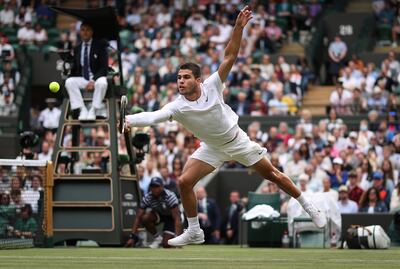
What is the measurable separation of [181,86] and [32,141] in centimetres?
671

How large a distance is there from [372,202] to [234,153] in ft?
28.1

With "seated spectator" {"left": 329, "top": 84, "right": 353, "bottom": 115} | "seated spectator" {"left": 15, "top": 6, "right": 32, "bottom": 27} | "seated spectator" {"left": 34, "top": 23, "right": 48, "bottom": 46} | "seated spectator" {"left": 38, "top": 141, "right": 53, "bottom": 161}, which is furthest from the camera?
"seated spectator" {"left": 15, "top": 6, "right": 32, "bottom": 27}

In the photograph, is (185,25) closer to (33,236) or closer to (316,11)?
(316,11)

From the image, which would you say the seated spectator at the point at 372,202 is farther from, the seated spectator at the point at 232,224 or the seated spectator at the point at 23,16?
the seated spectator at the point at 23,16

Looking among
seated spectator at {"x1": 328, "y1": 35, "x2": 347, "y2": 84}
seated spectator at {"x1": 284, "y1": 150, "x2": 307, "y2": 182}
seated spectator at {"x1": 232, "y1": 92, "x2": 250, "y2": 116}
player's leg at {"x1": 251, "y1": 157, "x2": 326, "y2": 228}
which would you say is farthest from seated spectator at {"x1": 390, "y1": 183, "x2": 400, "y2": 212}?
seated spectator at {"x1": 328, "y1": 35, "x2": 347, "y2": 84}

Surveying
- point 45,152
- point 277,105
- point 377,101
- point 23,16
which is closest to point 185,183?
point 45,152

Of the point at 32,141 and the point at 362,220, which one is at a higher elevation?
the point at 32,141

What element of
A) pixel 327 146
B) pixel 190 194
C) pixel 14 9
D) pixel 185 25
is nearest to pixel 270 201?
pixel 327 146

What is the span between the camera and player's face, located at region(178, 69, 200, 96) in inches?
551

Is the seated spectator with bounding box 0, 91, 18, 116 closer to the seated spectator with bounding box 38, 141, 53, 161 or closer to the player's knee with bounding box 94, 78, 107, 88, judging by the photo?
the seated spectator with bounding box 38, 141, 53, 161

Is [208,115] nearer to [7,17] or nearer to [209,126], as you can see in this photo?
[209,126]

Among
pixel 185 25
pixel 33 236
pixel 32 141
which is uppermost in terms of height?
pixel 185 25

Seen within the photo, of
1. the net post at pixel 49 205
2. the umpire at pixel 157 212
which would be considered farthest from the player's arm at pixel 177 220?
the net post at pixel 49 205

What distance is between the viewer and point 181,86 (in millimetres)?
14016
